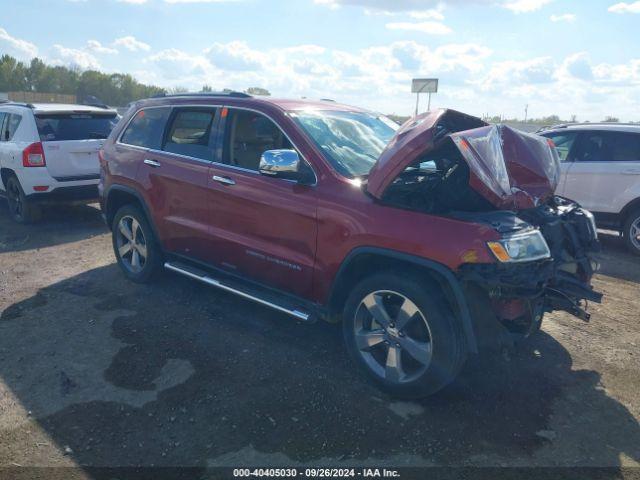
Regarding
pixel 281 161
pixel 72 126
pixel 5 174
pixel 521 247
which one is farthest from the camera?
pixel 5 174

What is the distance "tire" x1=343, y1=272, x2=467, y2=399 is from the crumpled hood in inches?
27.3

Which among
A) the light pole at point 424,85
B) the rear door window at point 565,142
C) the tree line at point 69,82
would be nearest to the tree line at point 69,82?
the tree line at point 69,82

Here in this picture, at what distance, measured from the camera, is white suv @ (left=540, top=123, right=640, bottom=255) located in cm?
730

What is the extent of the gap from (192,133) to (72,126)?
13.6ft

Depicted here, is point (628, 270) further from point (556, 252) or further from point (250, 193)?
point (250, 193)

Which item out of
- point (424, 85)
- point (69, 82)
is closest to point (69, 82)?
point (69, 82)

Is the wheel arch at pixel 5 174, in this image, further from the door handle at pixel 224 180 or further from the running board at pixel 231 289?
the door handle at pixel 224 180

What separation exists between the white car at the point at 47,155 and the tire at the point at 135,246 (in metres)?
2.68

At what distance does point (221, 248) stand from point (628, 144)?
628 cm

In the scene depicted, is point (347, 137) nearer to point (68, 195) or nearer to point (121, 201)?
point (121, 201)

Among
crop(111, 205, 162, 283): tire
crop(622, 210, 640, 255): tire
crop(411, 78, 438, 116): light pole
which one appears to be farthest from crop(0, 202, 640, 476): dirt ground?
crop(411, 78, 438, 116): light pole

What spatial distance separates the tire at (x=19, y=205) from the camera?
7.93m

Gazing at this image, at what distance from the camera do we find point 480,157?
3426mm

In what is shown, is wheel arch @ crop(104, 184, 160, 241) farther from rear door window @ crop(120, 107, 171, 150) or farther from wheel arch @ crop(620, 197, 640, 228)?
wheel arch @ crop(620, 197, 640, 228)
